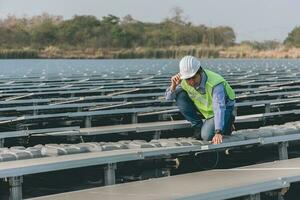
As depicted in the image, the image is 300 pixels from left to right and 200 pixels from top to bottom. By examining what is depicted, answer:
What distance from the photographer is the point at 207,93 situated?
6688 millimetres

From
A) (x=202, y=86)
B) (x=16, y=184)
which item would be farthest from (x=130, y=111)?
(x=16, y=184)

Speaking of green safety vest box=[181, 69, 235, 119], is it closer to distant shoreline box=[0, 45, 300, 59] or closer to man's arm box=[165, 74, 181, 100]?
man's arm box=[165, 74, 181, 100]

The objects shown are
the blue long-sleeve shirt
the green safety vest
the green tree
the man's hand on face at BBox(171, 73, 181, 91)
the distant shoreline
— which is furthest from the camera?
the green tree

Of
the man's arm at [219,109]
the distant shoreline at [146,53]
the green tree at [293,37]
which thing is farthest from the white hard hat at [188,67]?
the green tree at [293,37]

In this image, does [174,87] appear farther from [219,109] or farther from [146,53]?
[146,53]

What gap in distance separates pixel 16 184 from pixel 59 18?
283 ft

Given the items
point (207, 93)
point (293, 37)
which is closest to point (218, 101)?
point (207, 93)

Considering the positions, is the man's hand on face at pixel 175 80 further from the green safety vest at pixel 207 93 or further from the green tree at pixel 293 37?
the green tree at pixel 293 37

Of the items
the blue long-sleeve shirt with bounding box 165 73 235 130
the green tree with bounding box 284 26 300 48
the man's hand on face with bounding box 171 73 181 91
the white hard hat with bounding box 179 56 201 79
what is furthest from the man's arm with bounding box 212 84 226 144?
the green tree with bounding box 284 26 300 48

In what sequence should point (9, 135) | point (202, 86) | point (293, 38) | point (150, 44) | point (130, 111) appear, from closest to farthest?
point (202, 86)
point (9, 135)
point (130, 111)
point (150, 44)
point (293, 38)

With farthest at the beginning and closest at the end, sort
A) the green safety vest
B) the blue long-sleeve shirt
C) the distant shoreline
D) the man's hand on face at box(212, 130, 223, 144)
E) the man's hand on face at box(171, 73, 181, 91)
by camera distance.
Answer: the distant shoreline → the man's hand on face at box(171, 73, 181, 91) → the green safety vest → the blue long-sleeve shirt → the man's hand on face at box(212, 130, 223, 144)

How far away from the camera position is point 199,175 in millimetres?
5793

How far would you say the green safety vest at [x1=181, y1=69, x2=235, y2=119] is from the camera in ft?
21.6

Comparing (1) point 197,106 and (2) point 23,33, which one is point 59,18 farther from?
(1) point 197,106
